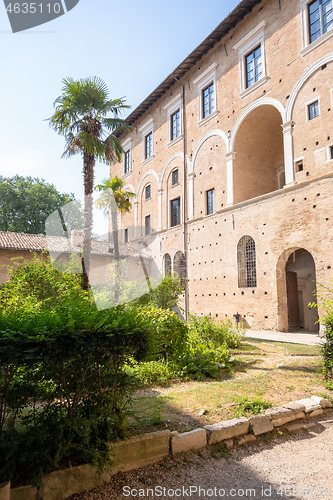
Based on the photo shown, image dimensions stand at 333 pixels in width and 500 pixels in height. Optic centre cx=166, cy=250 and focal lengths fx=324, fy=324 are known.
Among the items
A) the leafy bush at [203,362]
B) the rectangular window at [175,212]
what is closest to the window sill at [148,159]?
the rectangular window at [175,212]

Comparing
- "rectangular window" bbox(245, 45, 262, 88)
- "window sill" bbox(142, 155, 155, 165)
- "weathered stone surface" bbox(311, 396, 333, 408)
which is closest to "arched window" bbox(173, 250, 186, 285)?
"window sill" bbox(142, 155, 155, 165)

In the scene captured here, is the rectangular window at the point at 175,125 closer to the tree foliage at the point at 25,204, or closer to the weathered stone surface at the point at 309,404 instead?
the tree foliage at the point at 25,204

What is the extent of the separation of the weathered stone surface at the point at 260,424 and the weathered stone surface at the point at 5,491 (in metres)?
2.82

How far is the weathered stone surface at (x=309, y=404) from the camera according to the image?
472 centimetres

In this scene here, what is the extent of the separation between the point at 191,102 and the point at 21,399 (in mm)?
23892

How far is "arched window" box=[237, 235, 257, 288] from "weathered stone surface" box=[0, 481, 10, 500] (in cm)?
1608

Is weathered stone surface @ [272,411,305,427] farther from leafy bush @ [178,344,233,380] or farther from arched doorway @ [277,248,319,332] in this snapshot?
arched doorway @ [277,248,319,332]

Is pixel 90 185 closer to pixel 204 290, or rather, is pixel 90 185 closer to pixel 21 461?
pixel 204 290

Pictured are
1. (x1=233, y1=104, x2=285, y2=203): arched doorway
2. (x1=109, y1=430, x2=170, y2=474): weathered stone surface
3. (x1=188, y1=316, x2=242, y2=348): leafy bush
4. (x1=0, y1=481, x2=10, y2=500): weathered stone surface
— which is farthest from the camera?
(x1=233, y1=104, x2=285, y2=203): arched doorway

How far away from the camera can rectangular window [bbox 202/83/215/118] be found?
2161cm

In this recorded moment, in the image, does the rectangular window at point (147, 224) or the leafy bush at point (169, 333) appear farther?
the rectangular window at point (147, 224)

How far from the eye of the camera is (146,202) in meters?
28.6

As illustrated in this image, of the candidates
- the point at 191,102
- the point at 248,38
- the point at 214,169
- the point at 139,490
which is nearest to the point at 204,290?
the point at 214,169

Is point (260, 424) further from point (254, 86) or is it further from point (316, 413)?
point (254, 86)
